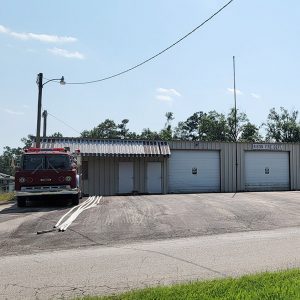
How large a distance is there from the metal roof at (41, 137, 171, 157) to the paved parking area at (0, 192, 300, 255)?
1072cm

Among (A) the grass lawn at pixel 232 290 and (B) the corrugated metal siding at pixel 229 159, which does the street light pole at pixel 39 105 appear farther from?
(A) the grass lawn at pixel 232 290

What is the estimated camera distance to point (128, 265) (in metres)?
7.91

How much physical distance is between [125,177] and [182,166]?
421 cm

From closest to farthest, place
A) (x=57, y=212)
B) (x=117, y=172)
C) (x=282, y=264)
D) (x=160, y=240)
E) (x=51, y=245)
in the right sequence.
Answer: (x=282, y=264), (x=51, y=245), (x=160, y=240), (x=57, y=212), (x=117, y=172)

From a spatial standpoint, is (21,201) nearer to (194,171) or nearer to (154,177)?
(154,177)

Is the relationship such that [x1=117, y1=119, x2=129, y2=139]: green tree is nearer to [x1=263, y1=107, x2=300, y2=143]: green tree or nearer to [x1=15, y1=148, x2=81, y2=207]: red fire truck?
[x1=263, y1=107, x2=300, y2=143]: green tree

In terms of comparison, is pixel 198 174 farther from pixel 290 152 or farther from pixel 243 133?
pixel 243 133

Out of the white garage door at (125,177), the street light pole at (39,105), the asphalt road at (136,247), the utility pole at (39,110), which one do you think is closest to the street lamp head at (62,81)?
the street light pole at (39,105)

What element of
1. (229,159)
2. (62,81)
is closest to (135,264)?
(62,81)

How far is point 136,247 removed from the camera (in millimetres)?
9953

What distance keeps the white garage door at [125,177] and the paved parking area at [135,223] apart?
11294 millimetres

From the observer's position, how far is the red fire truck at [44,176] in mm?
18266

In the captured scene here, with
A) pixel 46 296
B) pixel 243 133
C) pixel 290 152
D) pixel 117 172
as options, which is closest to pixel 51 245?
pixel 46 296

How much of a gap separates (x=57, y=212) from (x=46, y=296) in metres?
10.4
